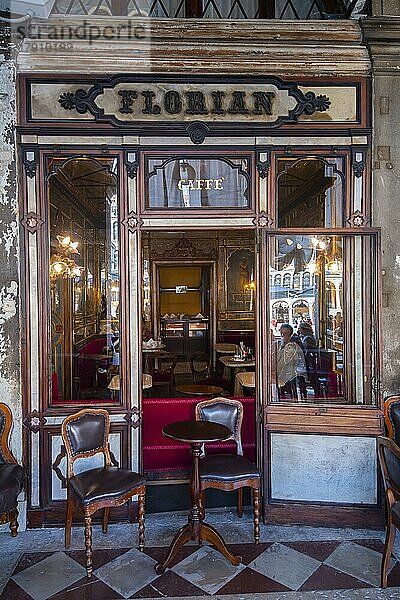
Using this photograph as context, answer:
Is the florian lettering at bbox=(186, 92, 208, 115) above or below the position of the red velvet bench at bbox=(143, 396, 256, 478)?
above

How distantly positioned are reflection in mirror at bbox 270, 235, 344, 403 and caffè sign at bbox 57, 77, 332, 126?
1022 millimetres

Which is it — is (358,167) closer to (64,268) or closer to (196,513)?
(196,513)

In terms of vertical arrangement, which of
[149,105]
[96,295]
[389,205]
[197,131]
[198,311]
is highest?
[149,105]

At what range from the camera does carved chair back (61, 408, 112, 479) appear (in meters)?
3.82

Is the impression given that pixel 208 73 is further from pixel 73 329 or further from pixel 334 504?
pixel 334 504

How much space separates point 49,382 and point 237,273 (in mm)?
8267

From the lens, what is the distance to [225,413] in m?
4.27

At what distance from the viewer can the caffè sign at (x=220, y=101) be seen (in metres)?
4.27

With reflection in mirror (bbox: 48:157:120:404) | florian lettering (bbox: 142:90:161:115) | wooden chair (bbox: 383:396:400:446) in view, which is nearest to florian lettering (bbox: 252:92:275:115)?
florian lettering (bbox: 142:90:161:115)

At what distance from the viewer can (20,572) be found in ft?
11.5

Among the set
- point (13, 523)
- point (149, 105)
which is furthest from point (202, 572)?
point (149, 105)

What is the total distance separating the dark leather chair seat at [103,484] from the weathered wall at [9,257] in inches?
29.2

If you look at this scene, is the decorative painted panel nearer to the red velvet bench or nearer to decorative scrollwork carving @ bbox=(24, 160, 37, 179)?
the red velvet bench

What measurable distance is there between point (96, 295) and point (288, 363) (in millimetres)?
2308
